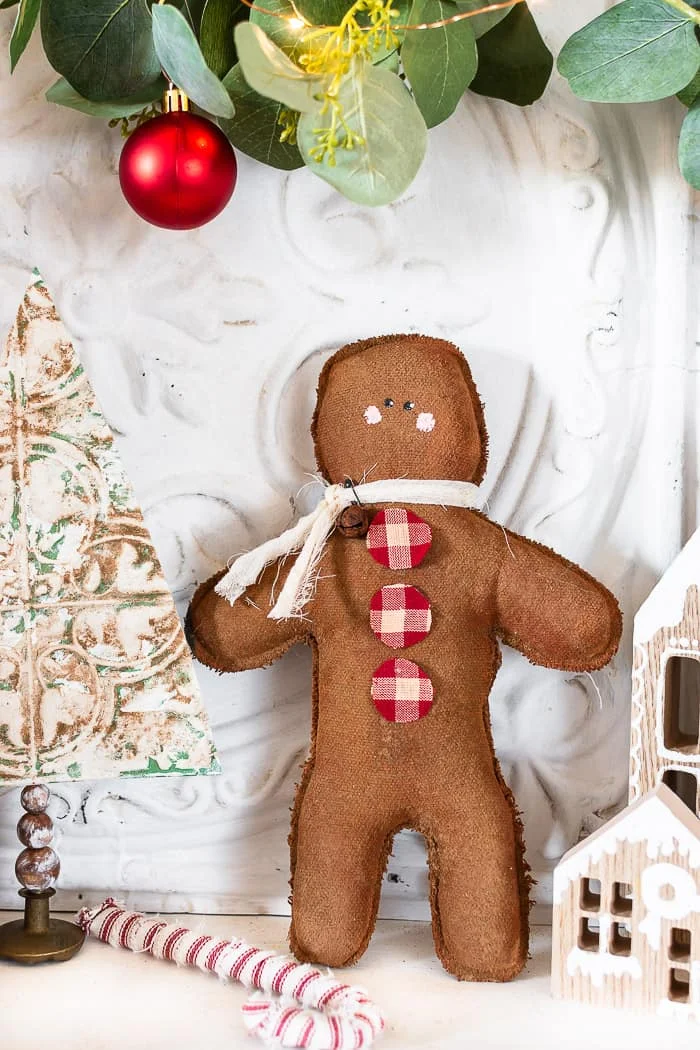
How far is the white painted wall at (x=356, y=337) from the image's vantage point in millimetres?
898

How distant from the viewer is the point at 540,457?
911 millimetres

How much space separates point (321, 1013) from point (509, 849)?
0.57ft

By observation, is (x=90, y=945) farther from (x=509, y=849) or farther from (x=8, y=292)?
(x=8, y=292)

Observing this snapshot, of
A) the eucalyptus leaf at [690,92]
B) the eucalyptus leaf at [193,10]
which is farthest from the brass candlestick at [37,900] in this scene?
the eucalyptus leaf at [690,92]

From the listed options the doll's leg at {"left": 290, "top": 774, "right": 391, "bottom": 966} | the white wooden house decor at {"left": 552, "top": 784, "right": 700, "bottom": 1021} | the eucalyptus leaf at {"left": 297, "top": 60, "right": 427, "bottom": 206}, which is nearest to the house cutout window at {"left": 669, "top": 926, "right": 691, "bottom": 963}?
the white wooden house decor at {"left": 552, "top": 784, "right": 700, "bottom": 1021}

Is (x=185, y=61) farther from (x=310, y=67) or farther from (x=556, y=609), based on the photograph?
(x=556, y=609)

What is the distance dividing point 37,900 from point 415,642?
34 cm

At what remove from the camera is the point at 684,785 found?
2.87ft

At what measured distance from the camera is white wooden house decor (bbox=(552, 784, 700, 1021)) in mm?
704

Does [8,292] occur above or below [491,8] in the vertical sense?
below

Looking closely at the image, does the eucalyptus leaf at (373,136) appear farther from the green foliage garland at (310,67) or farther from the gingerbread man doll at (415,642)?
the gingerbread man doll at (415,642)

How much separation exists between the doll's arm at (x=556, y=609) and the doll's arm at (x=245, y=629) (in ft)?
0.51

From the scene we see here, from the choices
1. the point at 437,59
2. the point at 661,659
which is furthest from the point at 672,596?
the point at 437,59

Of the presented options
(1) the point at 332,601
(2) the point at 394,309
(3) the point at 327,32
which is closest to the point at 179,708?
(1) the point at 332,601
